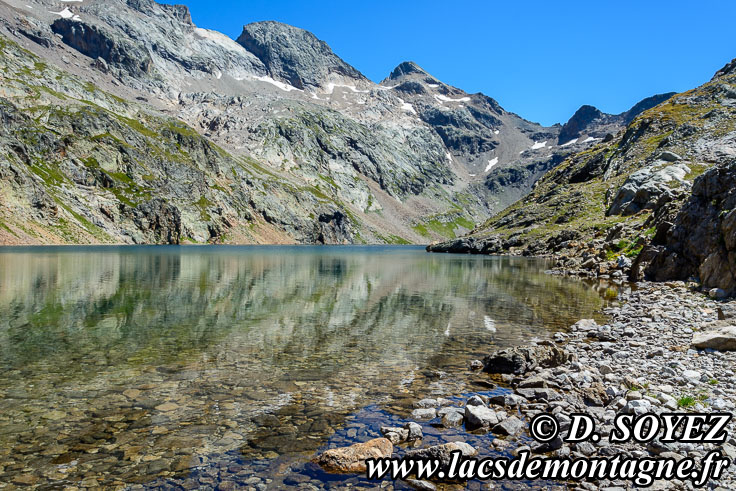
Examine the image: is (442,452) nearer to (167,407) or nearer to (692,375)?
(167,407)

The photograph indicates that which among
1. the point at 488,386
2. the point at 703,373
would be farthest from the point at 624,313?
the point at 488,386

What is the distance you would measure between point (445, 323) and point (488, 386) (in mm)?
12425

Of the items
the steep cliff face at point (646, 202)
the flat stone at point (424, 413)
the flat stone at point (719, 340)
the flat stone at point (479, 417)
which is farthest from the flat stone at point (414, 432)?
the steep cliff face at point (646, 202)

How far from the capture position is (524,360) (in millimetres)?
17234

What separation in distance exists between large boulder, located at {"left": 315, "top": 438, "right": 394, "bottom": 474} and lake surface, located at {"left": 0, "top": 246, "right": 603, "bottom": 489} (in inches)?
19.5

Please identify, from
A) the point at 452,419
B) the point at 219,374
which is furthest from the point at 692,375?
the point at 219,374

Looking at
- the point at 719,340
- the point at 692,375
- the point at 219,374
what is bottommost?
the point at 219,374

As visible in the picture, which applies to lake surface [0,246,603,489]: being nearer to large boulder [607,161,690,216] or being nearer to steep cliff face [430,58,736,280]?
steep cliff face [430,58,736,280]

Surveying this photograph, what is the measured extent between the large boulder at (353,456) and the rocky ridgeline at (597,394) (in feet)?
0.08

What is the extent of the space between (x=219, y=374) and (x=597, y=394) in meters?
13.5

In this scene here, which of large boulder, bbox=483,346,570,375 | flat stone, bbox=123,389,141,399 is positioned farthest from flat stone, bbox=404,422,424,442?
flat stone, bbox=123,389,141,399

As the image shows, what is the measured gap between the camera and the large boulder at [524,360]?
56.1 feet

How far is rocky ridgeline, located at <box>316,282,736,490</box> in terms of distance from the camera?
10.1 metres

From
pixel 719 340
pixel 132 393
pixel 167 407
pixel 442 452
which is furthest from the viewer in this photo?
pixel 719 340
